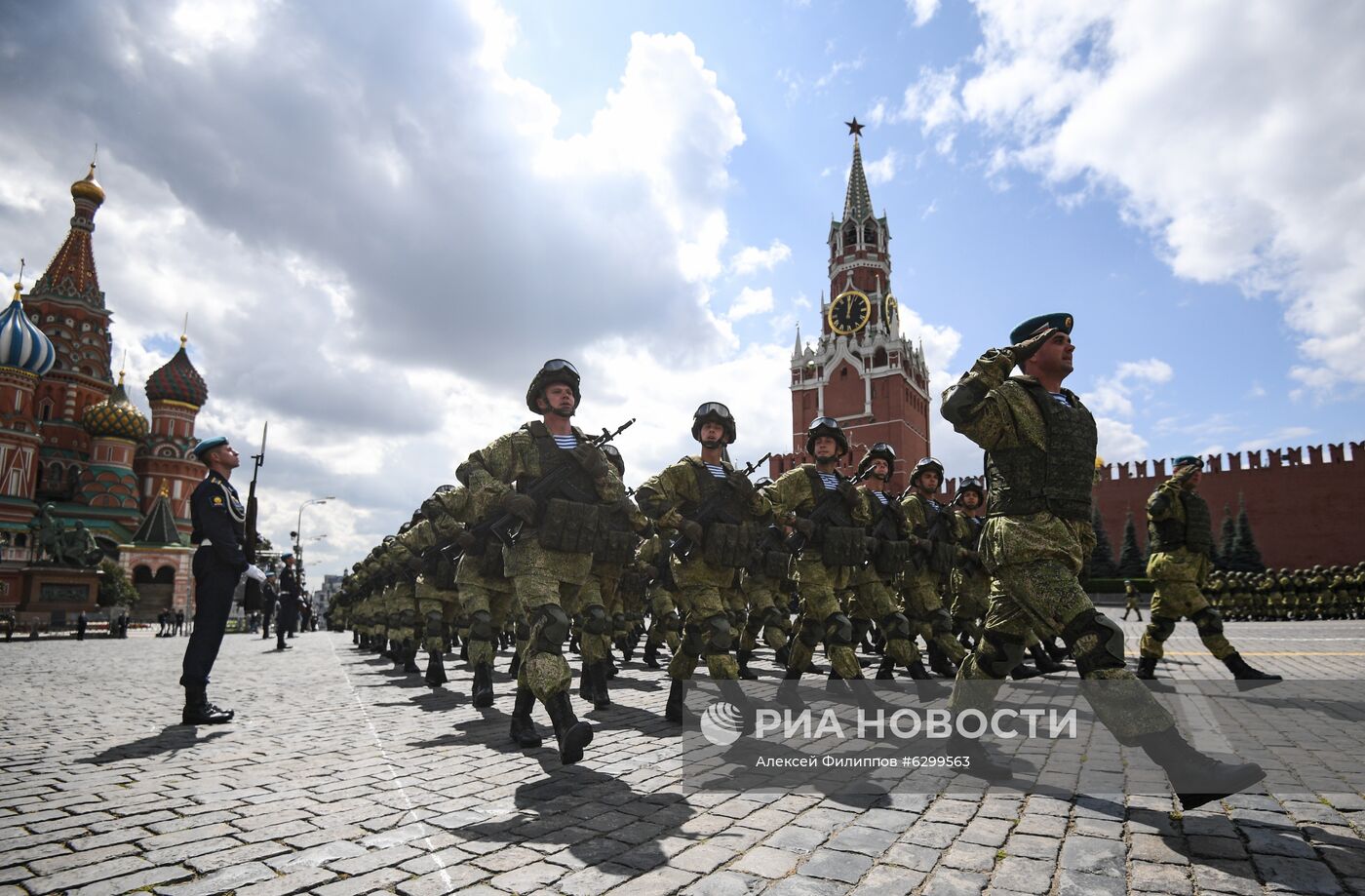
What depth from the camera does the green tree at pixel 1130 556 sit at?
160 ft

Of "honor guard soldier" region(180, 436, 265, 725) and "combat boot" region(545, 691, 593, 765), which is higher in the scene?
"honor guard soldier" region(180, 436, 265, 725)

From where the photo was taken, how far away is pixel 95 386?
60594mm

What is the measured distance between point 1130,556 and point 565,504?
54.4 m

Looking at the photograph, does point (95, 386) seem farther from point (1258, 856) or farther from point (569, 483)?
point (1258, 856)

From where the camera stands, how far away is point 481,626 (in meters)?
7.44

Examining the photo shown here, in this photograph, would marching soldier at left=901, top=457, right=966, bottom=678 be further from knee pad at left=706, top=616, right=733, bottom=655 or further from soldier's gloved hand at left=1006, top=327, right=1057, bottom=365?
soldier's gloved hand at left=1006, top=327, right=1057, bottom=365

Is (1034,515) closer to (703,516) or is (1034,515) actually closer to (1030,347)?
(1030,347)

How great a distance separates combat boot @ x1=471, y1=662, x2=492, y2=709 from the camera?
7.24 m

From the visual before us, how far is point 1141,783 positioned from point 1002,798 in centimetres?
83

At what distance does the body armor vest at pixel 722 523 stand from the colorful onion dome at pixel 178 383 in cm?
7310

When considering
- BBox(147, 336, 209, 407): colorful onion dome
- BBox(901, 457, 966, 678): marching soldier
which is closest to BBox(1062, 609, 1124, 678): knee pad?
BBox(901, 457, 966, 678): marching soldier

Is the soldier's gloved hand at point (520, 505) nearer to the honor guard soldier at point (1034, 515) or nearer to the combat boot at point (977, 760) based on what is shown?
the honor guard soldier at point (1034, 515)

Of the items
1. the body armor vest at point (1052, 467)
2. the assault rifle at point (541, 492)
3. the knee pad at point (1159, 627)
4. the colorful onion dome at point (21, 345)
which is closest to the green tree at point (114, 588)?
the colorful onion dome at point (21, 345)

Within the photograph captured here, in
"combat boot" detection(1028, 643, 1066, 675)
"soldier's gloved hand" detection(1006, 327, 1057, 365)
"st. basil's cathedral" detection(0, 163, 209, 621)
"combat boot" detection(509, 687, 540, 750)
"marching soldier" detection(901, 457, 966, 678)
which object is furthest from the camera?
"st. basil's cathedral" detection(0, 163, 209, 621)
